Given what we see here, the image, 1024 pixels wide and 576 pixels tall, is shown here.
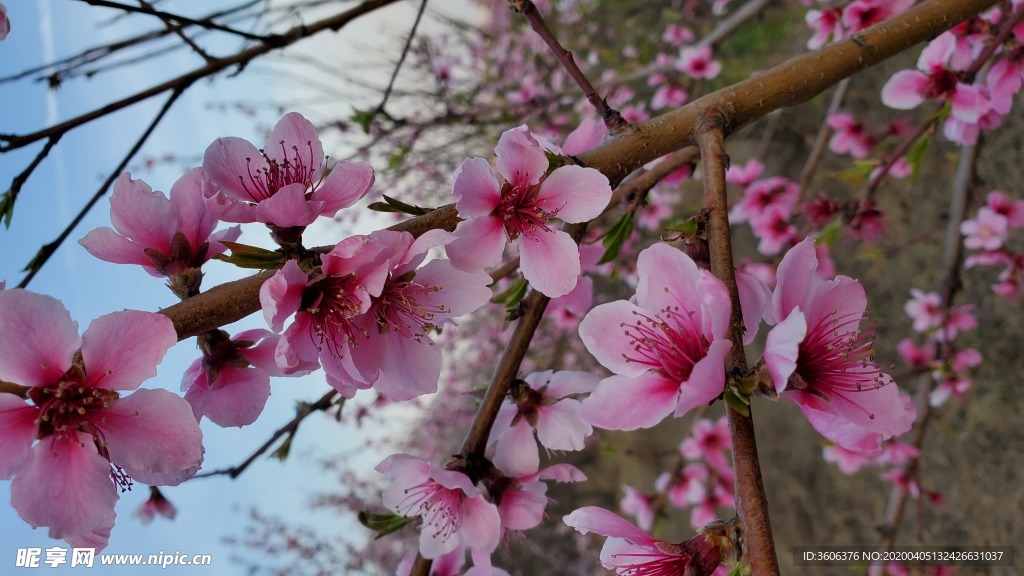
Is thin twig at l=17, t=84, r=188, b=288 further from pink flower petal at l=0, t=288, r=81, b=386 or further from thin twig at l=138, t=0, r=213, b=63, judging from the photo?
pink flower petal at l=0, t=288, r=81, b=386

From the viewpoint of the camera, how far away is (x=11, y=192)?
0.69m

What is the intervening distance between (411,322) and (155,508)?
2.55 ft

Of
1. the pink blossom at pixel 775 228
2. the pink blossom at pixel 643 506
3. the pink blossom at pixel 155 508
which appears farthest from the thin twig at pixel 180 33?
the pink blossom at pixel 643 506

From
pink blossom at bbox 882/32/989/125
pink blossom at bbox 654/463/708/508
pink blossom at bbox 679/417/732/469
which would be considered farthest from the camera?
pink blossom at bbox 679/417/732/469

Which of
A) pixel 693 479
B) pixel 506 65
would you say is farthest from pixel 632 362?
pixel 506 65

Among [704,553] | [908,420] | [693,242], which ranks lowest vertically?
[704,553]

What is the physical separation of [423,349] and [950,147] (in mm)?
2628

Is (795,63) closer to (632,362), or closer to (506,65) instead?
(632,362)

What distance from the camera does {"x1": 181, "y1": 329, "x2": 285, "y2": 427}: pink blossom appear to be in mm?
562

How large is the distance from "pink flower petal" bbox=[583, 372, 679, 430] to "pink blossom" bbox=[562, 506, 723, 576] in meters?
0.09

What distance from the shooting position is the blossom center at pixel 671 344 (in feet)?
1.61

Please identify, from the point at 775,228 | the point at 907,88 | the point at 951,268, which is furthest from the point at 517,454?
the point at 951,268

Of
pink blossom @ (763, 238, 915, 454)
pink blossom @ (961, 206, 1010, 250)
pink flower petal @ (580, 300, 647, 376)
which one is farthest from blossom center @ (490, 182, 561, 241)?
pink blossom @ (961, 206, 1010, 250)

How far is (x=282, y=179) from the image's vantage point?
22.9 inches
